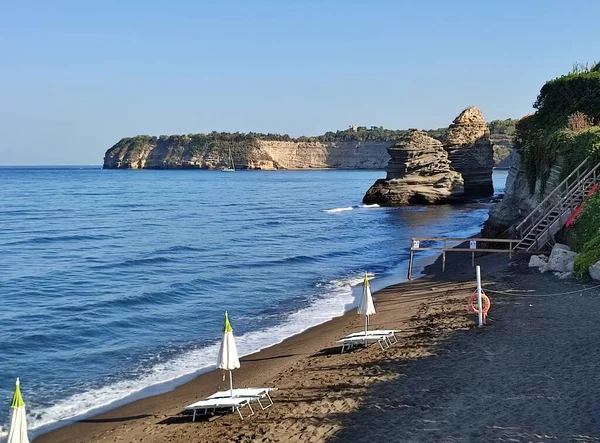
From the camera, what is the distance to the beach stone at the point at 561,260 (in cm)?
2055

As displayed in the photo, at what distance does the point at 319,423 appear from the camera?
10141mm

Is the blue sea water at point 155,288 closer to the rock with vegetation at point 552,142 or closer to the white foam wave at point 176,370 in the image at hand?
the white foam wave at point 176,370

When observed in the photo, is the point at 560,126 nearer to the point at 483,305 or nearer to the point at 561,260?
the point at 561,260

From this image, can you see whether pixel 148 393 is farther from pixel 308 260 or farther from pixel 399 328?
pixel 308 260

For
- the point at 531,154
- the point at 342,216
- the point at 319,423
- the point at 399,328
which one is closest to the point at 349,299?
the point at 399,328

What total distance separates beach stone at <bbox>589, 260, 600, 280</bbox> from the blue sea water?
25.7 feet

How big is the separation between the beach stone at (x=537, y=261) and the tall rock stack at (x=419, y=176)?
4668cm

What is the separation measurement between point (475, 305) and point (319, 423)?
839 centimetres

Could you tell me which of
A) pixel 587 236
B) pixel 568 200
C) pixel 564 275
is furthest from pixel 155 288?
pixel 568 200

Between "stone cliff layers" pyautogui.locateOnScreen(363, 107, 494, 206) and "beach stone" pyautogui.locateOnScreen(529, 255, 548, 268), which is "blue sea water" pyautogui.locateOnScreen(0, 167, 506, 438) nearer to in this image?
"beach stone" pyautogui.locateOnScreen(529, 255, 548, 268)

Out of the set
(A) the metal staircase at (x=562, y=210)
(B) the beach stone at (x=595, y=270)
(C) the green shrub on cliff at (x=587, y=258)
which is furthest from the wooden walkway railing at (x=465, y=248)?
(B) the beach stone at (x=595, y=270)

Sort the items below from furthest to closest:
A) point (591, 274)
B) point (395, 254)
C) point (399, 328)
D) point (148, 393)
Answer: point (395, 254) → point (591, 274) → point (399, 328) → point (148, 393)

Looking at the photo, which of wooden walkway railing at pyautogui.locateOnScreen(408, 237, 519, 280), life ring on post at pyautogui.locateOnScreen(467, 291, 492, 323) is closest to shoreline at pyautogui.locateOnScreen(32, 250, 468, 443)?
life ring on post at pyautogui.locateOnScreen(467, 291, 492, 323)

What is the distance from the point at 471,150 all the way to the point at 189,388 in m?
68.8
